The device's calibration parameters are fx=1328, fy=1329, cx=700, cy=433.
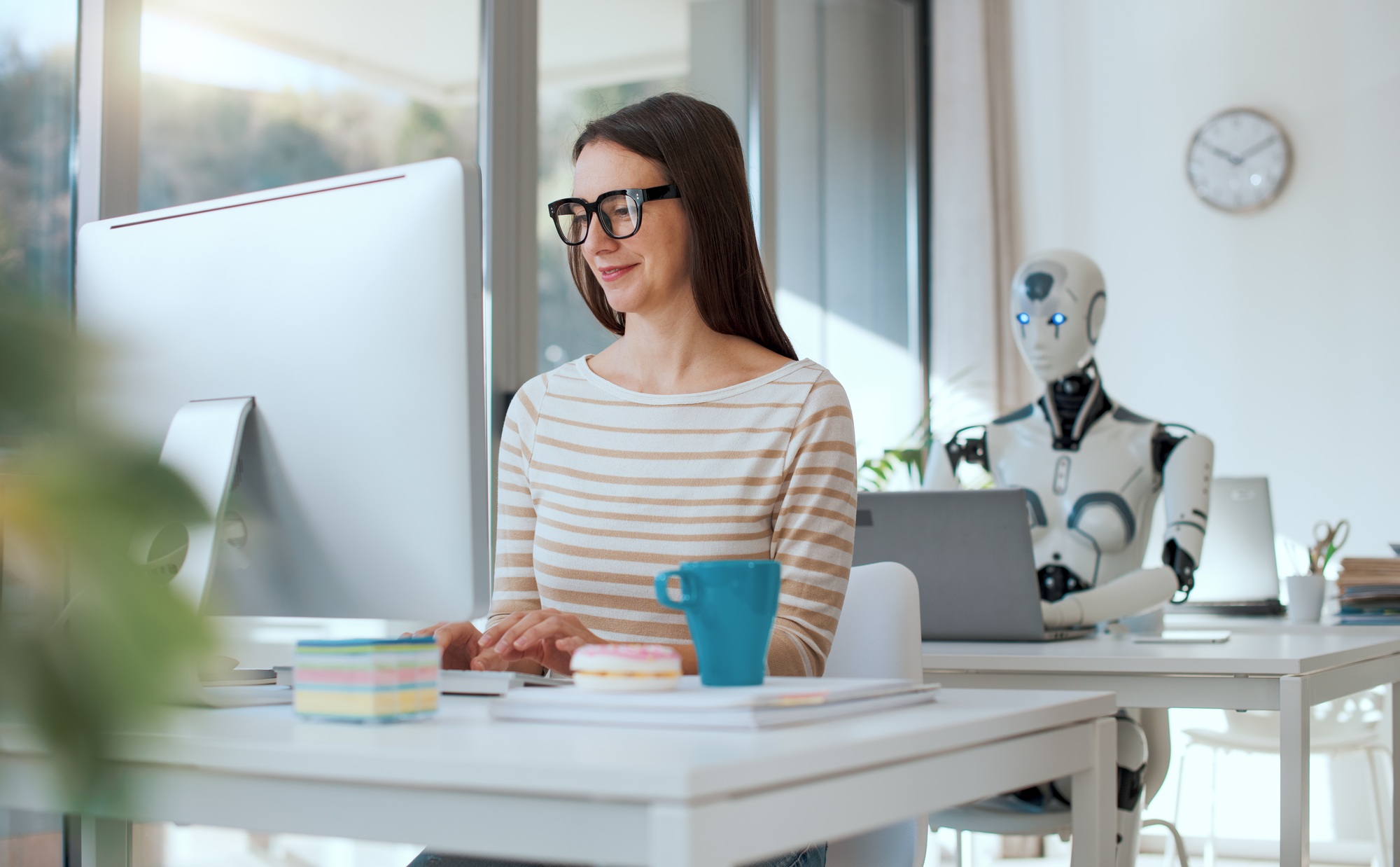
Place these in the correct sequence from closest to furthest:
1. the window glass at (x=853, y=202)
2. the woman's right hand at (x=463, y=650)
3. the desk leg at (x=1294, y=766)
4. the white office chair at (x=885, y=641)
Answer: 1. the woman's right hand at (x=463, y=650)
2. the white office chair at (x=885, y=641)
3. the desk leg at (x=1294, y=766)
4. the window glass at (x=853, y=202)

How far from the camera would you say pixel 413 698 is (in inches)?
31.3

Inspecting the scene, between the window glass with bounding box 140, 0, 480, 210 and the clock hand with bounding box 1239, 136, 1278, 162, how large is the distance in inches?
103

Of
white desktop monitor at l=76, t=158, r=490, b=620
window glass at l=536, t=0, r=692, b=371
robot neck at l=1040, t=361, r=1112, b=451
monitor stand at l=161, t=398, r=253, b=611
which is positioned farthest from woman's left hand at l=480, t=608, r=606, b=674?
window glass at l=536, t=0, r=692, b=371

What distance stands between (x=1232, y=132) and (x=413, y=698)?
13.9ft

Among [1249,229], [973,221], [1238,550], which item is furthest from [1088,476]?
[973,221]

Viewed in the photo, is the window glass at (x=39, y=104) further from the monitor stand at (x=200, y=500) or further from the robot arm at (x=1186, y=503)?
the monitor stand at (x=200, y=500)

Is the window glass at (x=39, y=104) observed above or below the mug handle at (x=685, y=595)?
above

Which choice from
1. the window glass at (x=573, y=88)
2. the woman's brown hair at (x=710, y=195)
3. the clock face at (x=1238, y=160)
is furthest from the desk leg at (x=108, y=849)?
the clock face at (x=1238, y=160)

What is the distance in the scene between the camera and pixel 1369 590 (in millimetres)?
2564

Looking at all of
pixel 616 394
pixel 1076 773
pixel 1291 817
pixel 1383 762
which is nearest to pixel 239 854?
pixel 616 394

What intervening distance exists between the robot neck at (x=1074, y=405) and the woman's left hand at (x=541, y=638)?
152 cm

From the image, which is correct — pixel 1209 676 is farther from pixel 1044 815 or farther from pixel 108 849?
pixel 108 849

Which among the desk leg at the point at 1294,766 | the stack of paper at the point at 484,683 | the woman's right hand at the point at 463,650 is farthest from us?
the desk leg at the point at 1294,766

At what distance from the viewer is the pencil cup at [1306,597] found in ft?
8.38
